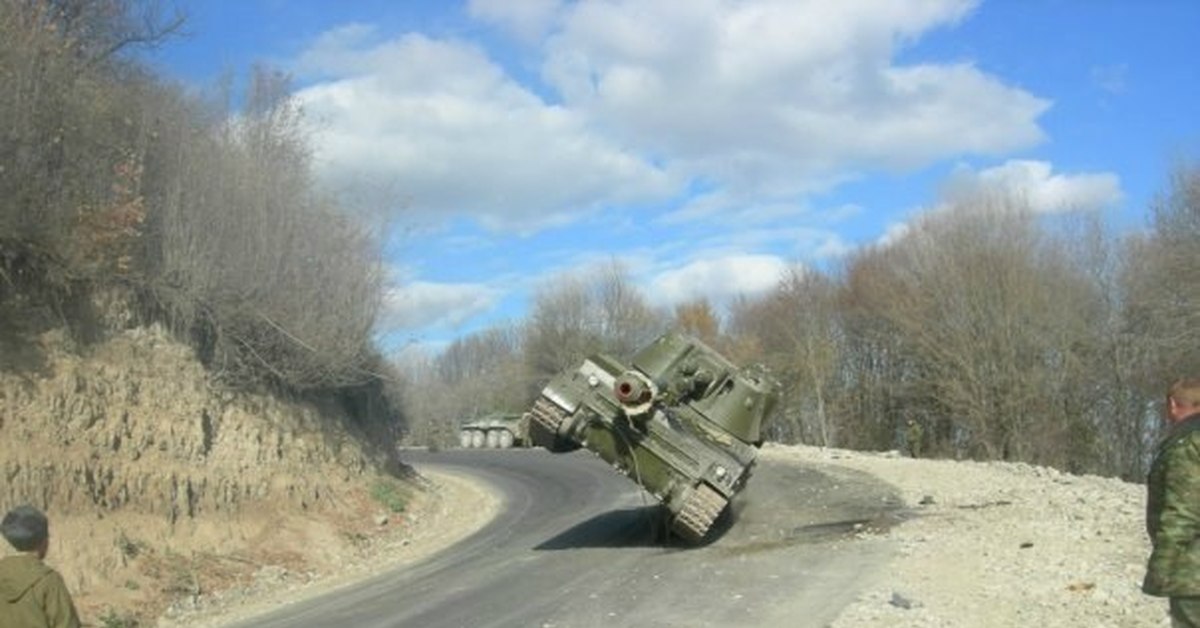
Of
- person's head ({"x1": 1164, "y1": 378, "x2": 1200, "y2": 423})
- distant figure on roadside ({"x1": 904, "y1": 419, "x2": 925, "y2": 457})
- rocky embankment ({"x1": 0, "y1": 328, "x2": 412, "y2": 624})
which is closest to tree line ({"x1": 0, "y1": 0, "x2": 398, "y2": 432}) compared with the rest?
rocky embankment ({"x1": 0, "y1": 328, "x2": 412, "y2": 624})

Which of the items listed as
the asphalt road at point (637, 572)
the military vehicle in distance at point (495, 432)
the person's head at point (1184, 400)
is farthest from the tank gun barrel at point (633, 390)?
the military vehicle in distance at point (495, 432)

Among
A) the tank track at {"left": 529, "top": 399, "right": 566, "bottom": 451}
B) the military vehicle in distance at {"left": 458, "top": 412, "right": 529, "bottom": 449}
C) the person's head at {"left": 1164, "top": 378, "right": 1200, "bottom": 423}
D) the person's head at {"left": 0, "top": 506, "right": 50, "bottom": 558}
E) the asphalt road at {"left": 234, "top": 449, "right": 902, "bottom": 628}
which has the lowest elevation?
the military vehicle in distance at {"left": 458, "top": 412, "right": 529, "bottom": 449}

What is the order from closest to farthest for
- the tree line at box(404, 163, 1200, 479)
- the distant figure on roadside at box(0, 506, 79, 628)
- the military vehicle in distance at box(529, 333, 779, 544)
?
the distant figure on roadside at box(0, 506, 79, 628) → the military vehicle in distance at box(529, 333, 779, 544) → the tree line at box(404, 163, 1200, 479)

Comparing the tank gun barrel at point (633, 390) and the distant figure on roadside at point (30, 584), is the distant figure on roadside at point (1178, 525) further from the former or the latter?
the tank gun barrel at point (633, 390)

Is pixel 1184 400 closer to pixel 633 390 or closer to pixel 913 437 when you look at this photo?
pixel 633 390

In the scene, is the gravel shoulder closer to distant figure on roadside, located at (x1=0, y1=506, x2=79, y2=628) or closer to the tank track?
the tank track

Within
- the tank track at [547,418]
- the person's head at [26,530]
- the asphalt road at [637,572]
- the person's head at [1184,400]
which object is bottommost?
the asphalt road at [637,572]

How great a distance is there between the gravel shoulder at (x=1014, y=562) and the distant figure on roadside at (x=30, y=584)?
7012 mm

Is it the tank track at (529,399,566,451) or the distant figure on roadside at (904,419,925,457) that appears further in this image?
the distant figure on roadside at (904,419,925,457)

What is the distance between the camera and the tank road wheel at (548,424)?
1593cm

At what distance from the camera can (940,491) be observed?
2092cm

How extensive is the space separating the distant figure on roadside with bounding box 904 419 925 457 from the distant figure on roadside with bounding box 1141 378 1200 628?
40.7 meters

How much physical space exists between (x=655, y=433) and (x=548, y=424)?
155cm

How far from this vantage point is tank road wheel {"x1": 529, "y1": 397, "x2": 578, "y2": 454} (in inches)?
627
